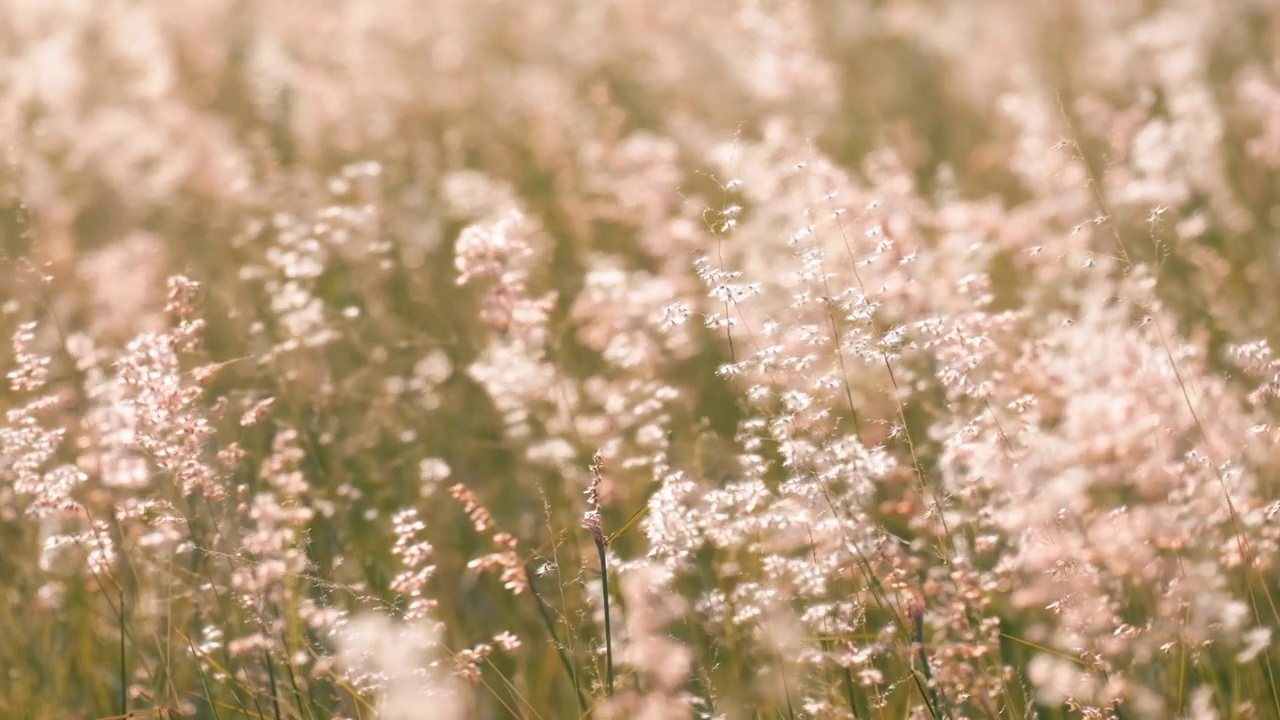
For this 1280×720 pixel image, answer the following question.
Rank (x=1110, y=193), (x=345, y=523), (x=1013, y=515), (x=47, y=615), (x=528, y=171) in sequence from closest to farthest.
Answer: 1. (x=1013, y=515)
2. (x=345, y=523)
3. (x=47, y=615)
4. (x=1110, y=193)
5. (x=528, y=171)

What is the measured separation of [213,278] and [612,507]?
221 cm

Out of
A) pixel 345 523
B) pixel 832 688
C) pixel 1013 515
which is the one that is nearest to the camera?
pixel 832 688

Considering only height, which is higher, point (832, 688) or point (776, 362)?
point (776, 362)

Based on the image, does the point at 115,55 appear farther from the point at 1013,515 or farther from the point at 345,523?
the point at 1013,515

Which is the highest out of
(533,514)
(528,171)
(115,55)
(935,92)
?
(115,55)

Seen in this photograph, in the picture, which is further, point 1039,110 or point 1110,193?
point 1039,110

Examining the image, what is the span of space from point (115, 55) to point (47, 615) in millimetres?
5865

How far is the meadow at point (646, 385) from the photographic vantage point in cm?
217

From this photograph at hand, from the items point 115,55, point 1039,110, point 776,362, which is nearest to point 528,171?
point 1039,110

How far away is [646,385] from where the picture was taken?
313cm

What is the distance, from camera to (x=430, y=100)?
721cm

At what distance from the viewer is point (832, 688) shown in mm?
2016

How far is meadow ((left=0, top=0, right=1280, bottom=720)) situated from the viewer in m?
2.17

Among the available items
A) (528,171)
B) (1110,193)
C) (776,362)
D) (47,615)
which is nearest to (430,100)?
(528,171)
